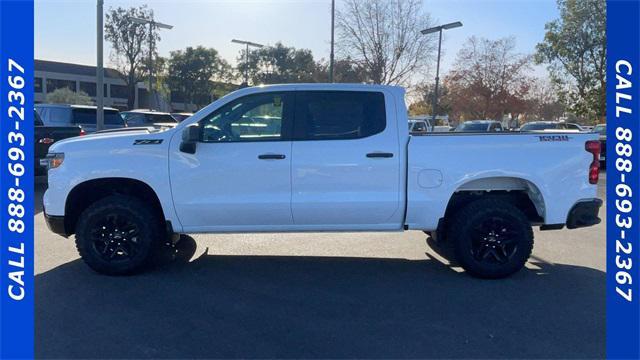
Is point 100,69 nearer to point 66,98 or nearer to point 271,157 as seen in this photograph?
point 271,157

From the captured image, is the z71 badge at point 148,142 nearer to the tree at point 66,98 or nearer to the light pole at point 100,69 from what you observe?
the light pole at point 100,69

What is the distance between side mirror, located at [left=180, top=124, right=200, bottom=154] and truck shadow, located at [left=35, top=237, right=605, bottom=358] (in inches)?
53.1

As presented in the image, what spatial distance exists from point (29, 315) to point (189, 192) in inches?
70.6

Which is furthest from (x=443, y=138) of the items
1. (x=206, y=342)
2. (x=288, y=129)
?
(x=206, y=342)

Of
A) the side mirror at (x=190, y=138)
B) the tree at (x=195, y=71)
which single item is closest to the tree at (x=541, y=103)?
the tree at (x=195, y=71)

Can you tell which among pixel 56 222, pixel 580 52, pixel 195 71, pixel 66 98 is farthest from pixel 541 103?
pixel 56 222

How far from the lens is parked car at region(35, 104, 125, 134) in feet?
46.9

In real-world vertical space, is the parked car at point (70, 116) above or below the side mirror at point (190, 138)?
above

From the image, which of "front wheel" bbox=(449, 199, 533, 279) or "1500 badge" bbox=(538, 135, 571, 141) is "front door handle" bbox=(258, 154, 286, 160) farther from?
"1500 badge" bbox=(538, 135, 571, 141)

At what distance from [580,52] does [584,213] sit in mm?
23001

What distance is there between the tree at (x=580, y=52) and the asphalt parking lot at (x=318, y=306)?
2158 centimetres

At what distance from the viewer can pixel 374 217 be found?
5.43 metres

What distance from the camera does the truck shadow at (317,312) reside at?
3844mm

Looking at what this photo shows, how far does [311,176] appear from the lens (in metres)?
5.31
